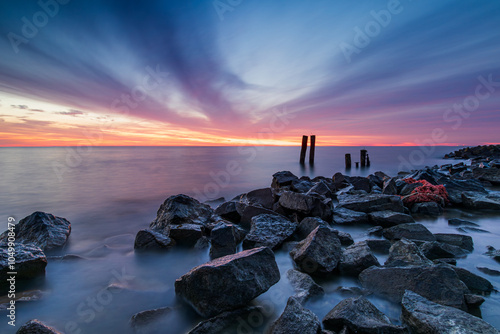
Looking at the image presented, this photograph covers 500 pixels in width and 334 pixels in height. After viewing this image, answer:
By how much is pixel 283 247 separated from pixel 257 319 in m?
2.06

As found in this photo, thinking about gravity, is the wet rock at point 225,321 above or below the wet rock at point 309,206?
below

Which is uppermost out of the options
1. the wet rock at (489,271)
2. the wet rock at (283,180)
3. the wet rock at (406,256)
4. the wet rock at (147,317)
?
the wet rock at (283,180)

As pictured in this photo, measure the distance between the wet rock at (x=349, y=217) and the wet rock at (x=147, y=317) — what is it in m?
4.73

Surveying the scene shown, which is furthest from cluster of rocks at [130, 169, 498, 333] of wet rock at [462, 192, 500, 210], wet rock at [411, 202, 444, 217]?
wet rock at [462, 192, 500, 210]

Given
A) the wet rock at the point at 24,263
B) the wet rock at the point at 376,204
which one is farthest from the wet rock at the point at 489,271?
the wet rock at the point at 24,263

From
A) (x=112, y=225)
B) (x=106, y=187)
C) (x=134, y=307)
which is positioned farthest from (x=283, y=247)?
(x=106, y=187)

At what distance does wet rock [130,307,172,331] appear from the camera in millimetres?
2822

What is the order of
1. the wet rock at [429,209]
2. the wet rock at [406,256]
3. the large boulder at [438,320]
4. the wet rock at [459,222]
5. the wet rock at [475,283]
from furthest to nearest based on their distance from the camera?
the wet rock at [429,209] → the wet rock at [459,222] → the wet rock at [406,256] → the wet rock at [475,283] → the large boulder at [438,320]

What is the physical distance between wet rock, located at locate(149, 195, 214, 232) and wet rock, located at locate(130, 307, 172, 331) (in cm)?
275

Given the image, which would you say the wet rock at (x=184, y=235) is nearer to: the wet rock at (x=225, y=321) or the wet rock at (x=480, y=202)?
the wet rock at (x=225, y=321)

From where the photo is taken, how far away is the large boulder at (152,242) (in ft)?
16.0

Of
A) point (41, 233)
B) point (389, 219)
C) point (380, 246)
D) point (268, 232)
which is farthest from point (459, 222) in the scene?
point (41, 233)

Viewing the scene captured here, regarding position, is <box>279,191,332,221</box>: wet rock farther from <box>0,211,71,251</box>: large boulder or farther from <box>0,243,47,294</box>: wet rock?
<box>0,211,71,251</box>: large boulder

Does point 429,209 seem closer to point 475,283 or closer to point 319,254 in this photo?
point 475,283
